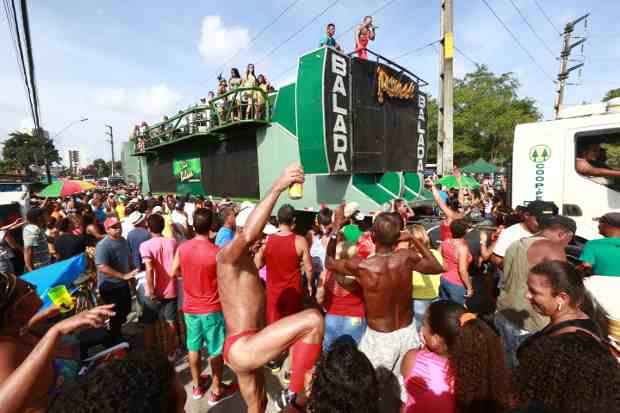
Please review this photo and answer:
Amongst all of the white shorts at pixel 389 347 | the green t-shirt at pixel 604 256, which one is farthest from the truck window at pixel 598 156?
the white shorts at pixel 389 347

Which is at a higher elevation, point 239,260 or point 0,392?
point 239,260

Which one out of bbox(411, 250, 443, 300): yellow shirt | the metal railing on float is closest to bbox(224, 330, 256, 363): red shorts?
bbox(411, 250, 443, 300): yellow shirt

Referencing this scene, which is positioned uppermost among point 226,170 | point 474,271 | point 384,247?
point 226,170

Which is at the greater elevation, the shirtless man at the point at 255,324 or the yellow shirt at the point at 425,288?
the shirtless man at the point at 255,324

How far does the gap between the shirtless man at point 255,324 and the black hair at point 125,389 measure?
516 mm

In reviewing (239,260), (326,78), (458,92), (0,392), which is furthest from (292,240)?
(458,92)

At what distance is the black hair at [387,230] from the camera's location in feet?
8.11

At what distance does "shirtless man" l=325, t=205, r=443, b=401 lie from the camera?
240cm

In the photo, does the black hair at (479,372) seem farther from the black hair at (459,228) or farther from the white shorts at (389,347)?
the black hair at (459,228)

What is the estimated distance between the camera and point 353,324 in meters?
2.81

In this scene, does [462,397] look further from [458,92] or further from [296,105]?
[458,92]

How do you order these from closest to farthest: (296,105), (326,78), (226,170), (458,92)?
(326,78), (296,105), (226,170), (458,92)

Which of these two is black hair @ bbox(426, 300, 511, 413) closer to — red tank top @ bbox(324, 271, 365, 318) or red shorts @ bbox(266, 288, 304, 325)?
red tank top @ bbox(324, 271, 365, 318)

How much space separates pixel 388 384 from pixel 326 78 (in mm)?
6803
